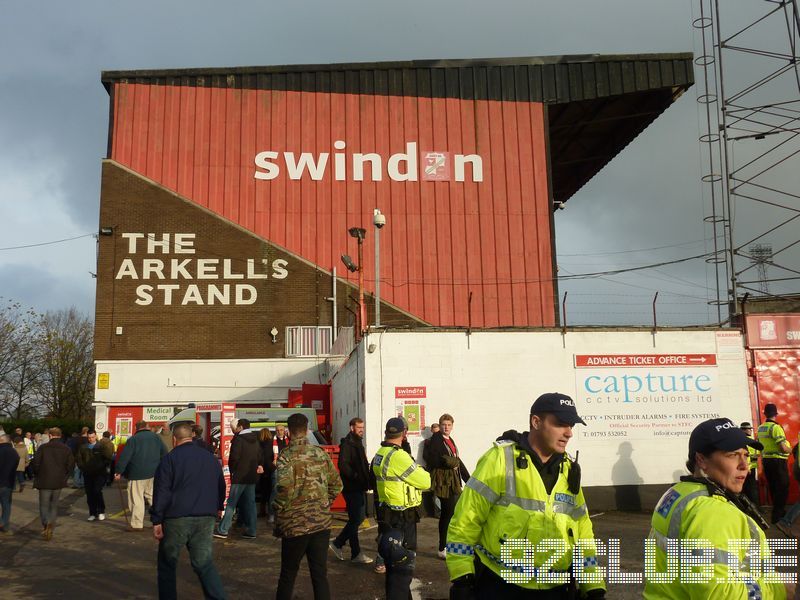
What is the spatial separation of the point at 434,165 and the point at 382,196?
2.32m

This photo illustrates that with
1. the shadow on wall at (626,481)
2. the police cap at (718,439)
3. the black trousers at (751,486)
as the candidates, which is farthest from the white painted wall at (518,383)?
the police cap at (718,439)

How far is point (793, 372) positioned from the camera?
1628 centimetres

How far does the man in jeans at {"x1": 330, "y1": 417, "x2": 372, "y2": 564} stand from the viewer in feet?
34.2

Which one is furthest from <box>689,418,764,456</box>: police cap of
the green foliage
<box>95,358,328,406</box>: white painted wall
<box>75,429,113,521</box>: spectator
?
the green foliage

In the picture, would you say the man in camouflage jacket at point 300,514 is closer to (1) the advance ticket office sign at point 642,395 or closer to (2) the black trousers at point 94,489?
(1) the advance ticket office sign at point 642,395

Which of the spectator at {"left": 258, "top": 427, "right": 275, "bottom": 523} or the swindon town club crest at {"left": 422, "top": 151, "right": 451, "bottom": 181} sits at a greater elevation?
the swindon town club crest at {"left": 422, "top": 151, "right": 451, "bottom": 181}

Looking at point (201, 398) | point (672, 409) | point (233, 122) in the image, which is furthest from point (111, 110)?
point (672, 409)

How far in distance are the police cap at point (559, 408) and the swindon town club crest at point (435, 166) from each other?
81.8 feet

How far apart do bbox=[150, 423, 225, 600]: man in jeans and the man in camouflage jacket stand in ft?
2.79

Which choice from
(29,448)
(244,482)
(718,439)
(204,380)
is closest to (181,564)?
(244,482)

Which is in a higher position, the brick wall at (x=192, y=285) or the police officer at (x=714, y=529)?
the brick wall at (x=192, y=285)

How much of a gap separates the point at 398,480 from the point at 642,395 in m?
8.68

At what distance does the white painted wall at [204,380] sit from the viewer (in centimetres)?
2688

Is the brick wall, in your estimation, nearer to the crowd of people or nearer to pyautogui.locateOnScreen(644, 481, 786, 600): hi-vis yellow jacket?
the crowd of people
